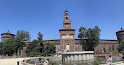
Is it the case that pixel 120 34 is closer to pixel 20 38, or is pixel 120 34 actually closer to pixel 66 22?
pixel 66 22

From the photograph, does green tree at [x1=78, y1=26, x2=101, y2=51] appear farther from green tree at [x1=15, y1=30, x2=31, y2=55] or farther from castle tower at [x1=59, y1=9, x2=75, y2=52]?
green tree at [x1=15, y1=30, x2=31, y2=55]

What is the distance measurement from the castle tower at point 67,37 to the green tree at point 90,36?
22.0 ft

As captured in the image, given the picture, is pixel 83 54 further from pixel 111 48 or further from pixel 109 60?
pixel 111 48

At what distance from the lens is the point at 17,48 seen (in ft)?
174

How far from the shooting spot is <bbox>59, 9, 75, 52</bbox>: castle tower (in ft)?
166

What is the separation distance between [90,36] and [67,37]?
37.8 ft

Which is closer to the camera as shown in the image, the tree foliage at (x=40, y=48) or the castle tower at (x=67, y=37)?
the tree foliage at (x=40, y=48)

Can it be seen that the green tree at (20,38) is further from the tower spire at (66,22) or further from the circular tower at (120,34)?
the circular tower at (120,34)

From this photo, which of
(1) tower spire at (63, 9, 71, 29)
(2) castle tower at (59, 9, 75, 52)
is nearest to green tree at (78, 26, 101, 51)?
(2) castle tower at (59, 9, 75, 52)

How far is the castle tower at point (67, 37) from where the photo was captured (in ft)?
166

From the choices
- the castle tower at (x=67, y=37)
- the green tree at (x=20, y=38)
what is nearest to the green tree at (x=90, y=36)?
the castle tower at (x=67, y=37)

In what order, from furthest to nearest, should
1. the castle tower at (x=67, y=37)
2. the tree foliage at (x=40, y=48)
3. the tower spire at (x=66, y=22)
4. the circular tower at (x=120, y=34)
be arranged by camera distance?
1. the circular tower at (x=120, y=34)
2. the tower spire at (x=66, y=22)
3. the castle tower at (x=67, y=37)
4. the tree foliage at (x=40, y=48)

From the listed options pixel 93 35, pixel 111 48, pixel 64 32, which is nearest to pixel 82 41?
pixel 93 35

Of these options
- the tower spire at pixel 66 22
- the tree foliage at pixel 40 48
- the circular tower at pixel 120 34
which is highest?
the tower spire at pixel 66 22
